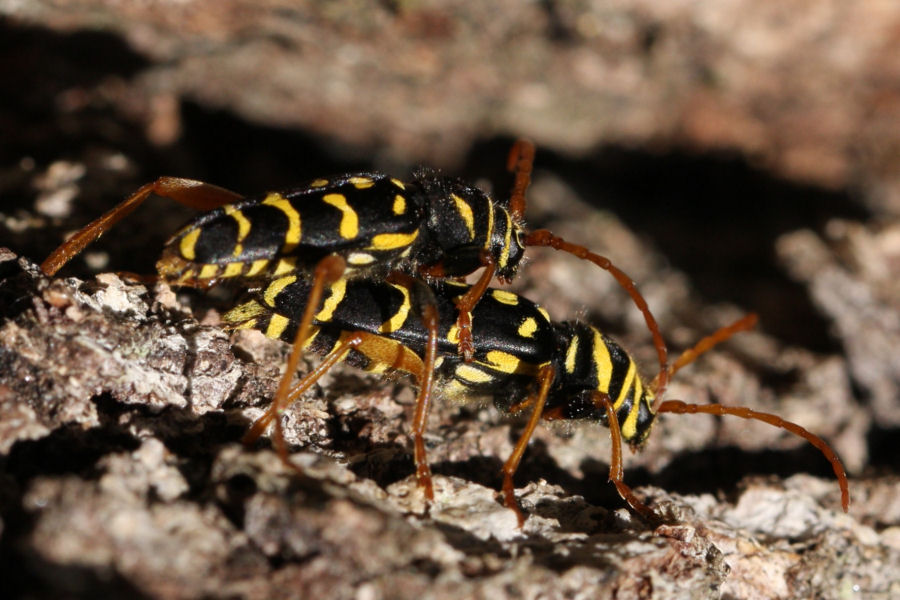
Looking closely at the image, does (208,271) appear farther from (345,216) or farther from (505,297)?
(505,297)

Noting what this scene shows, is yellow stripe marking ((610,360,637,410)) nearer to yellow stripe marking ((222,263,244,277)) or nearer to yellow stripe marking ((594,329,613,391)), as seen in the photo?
yellow stripe marking ((594,329,613,391))

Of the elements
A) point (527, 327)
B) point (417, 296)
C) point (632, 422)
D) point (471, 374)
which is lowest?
point (632, 422)

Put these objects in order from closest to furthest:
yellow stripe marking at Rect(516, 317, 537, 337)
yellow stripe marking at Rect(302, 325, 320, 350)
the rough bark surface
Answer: the rough bark surface → yellow stripe marking at Rect(302, 325, 320, 350) → yellow stripe marking at Rect(516, 317, 537, 337)

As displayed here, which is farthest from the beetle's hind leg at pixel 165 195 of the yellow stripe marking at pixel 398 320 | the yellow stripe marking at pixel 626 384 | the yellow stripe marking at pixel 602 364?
the yellow stripe marking at pixel 626 384

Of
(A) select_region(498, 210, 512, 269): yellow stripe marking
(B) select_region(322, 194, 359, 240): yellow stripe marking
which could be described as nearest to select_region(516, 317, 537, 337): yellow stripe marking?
(A) select_region(498, 210, 512, 269): yellow stripe marking

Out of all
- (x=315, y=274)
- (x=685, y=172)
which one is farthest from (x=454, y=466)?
(x=685, y=172)

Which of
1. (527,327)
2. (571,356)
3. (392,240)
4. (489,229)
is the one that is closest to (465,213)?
(489,229)
